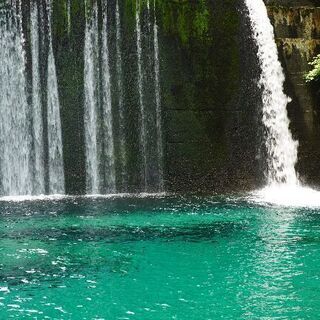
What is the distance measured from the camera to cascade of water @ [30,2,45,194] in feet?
52.4

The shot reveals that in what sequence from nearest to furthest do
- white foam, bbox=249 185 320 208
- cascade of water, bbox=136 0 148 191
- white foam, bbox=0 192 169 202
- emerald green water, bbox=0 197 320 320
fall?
1. emerald green water, bbox=0 197 320 320
2. white foam, bbox=249 185 320 208
3. white foam, bbox=0 192 169 202
4. cascade of water, bbox=136 0 148 191

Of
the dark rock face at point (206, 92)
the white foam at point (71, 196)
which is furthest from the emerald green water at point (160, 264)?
the dark rock face at point (206, 92)

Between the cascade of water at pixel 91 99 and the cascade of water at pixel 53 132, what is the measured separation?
69cm

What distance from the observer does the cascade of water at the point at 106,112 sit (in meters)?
16.3

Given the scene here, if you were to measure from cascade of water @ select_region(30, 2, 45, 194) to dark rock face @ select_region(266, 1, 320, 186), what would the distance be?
6.43m

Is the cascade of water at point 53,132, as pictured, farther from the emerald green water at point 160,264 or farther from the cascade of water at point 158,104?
the emerald green water at point 160,264

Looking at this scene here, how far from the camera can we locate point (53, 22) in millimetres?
16172

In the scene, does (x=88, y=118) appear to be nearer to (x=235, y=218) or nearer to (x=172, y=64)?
(x=172, y=64)

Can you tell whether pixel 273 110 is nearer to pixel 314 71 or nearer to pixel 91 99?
pixel 314 71

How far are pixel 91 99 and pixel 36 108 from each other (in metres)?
1.41

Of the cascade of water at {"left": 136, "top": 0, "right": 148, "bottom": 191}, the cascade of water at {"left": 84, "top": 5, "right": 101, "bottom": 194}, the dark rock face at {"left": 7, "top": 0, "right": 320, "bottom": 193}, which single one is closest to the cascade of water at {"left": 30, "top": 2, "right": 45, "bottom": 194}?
the dark rock face at {"left": 7, "top": 0, "right": 320, "bottom": 193}

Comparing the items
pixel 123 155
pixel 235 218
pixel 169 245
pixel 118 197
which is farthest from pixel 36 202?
pixel 169 245

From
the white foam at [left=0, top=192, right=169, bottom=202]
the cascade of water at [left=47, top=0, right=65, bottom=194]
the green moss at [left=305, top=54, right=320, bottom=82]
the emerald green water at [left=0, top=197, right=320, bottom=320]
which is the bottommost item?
the emerald green water at [left=0, top=197, right=320, bottom=320]

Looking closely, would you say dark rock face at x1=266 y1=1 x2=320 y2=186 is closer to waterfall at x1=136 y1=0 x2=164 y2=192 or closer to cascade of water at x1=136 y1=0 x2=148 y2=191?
waterfall at x1=136 y1=0 x2=164 y2=192
